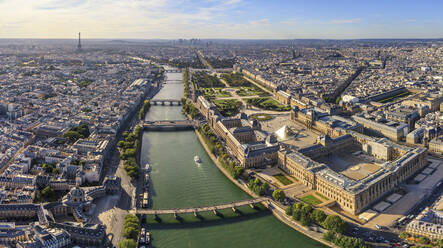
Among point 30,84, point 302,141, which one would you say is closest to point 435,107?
point 302,141

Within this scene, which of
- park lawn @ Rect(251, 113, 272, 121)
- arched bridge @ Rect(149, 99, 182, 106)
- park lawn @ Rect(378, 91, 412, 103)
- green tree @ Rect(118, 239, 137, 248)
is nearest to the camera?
green tree @ Rect(118, 239, 137, 248)

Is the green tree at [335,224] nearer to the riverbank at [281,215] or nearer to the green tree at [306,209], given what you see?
the riverbank at [281,215]

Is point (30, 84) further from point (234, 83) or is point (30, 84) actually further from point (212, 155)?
point (212, 155)

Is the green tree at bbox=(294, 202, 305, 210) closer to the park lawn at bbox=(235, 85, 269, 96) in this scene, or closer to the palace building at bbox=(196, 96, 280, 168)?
the palace building at bbox=(196, 96, 280, 168)

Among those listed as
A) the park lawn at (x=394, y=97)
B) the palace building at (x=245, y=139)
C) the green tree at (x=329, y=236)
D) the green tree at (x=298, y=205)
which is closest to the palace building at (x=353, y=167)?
the palace building at (x=245, y=139)

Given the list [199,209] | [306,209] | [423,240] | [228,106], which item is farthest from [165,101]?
[423,240]

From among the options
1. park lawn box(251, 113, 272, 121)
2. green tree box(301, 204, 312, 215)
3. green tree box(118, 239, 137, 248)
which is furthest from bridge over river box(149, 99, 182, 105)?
green tree box(118, 239, 137, 248)
